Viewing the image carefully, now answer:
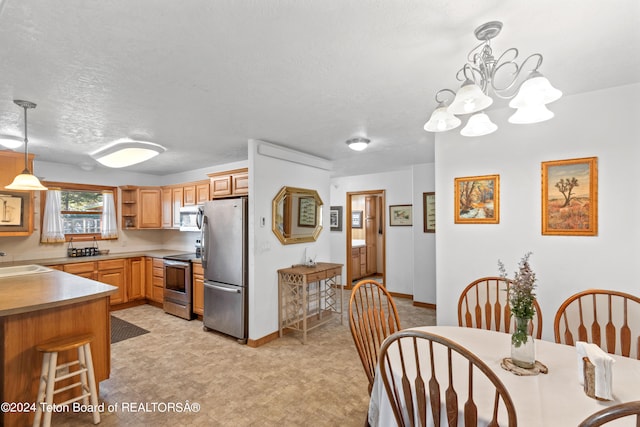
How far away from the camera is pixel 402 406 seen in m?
1.31

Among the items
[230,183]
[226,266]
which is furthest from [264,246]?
[230,183]

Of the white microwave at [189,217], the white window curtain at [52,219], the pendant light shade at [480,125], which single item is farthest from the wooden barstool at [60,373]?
the white window curtain at [52,219]

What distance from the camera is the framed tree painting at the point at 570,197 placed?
88.0 inches

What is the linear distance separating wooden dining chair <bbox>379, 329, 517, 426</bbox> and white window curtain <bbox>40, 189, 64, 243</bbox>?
546 cm

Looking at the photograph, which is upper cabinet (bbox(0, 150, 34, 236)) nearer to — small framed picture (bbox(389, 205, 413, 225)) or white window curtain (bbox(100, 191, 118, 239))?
white window curtain (bbox(100, 191, 118, 239))

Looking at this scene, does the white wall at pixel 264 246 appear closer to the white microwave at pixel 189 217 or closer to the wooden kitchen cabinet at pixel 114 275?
the white microwave at pixel 189 217

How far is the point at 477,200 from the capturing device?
2709 mm

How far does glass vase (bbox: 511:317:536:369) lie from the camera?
1.40 metres

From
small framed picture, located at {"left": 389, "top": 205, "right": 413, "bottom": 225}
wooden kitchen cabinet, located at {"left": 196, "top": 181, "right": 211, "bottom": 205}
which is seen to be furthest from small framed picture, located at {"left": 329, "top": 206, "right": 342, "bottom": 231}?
wooden kitchen cabinet, located at {"left": 196, "top": 181, "right": 211, "bottom": 205}

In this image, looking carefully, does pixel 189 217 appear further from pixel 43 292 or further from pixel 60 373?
pixel 60 373

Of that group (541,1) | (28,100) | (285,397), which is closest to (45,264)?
(28,100)

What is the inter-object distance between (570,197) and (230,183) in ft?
11.7

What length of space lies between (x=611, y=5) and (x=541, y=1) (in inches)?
13.9

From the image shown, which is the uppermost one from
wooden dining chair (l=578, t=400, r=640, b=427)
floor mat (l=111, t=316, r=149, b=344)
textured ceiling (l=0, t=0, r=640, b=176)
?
textured ceiling (l=0, t=0, r=640, b=176)
